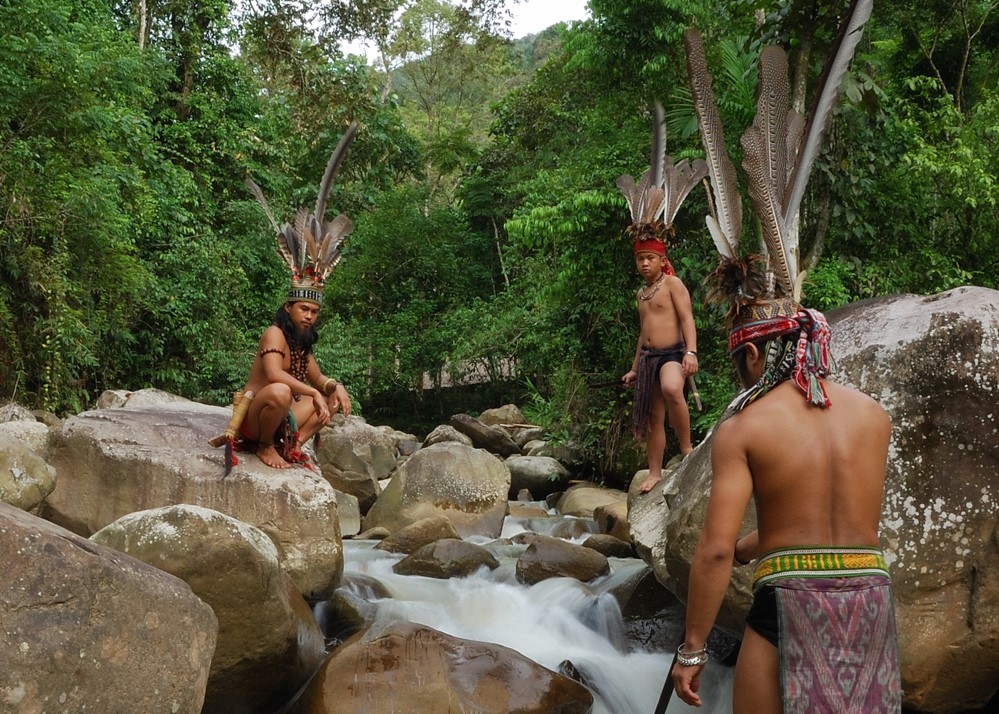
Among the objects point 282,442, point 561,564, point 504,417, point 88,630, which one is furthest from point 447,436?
point 88,630

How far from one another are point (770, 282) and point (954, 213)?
376 inches

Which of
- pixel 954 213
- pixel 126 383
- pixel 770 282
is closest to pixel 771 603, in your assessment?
pixel 770 282

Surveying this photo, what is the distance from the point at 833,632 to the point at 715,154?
1.93 metres

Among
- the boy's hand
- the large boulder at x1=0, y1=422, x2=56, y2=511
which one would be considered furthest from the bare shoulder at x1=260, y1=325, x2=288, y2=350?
the boy's hand

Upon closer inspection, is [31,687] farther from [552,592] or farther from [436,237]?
[436,237]

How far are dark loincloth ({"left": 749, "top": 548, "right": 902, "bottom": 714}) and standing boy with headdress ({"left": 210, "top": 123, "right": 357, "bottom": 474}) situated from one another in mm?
3979

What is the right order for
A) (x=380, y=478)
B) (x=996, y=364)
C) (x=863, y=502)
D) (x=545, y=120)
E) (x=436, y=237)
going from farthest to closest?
(x=436, y=237) → (x=545, y=120) → (x=380, y=478) → (x=996, y=364) → (x=863, y=502)

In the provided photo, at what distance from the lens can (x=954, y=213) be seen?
11.0 metres

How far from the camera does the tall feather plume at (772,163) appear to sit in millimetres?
2895

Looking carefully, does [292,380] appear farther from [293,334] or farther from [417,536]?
[417,536]

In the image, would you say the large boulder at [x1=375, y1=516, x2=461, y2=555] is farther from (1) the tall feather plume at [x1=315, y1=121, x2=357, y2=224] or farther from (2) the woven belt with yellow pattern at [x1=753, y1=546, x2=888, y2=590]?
(2) the woven belt with yellow pattern at [x1=753, y1=546, x2=888, y2=590]

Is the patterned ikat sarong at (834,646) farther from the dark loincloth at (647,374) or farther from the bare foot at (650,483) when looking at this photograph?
the dark loincloth at (647,374)

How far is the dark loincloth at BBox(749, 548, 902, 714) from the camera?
2381mm

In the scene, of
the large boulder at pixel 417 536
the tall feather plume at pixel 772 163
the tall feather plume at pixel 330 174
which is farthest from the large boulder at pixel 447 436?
the tall feather plume at pixel 772 163
